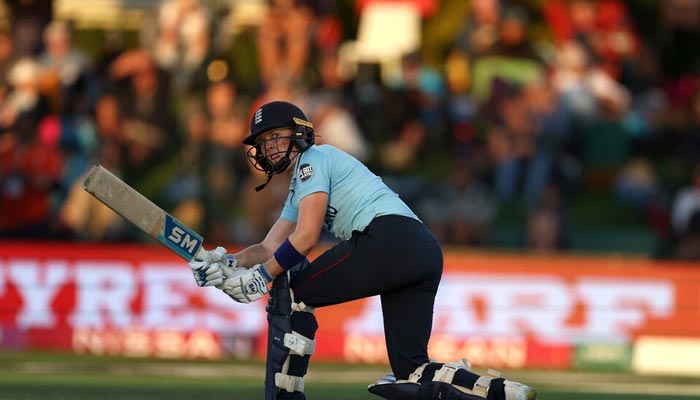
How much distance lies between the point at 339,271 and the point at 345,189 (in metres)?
0.46

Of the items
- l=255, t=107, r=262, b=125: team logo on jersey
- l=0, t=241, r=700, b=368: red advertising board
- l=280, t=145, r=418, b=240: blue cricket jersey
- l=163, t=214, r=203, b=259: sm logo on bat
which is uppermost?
l=0, t=241, r=700, b=368: red advertising board

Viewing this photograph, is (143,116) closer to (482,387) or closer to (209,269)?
(209,269)

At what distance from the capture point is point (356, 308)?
14.9 meters

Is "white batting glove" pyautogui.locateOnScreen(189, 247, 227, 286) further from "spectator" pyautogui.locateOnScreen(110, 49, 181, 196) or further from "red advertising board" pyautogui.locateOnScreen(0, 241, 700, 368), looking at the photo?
"spectator" pyautogui.locateOnScreen(110, 49, 181, 196)

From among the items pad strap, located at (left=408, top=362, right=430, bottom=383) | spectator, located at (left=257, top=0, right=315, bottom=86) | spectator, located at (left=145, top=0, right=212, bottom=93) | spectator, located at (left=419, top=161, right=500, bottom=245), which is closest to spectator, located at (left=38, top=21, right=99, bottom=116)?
spectator, located at (left=145, top=0, right=212, bottom=93)

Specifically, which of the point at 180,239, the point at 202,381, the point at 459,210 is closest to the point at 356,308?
the point at 459,210

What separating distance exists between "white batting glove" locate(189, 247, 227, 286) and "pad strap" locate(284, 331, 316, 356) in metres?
0.49

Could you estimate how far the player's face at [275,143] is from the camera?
7.63 meters

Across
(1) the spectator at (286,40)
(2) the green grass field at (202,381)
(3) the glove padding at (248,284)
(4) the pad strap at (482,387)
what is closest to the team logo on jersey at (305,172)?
(3) the glove padding at (248,284)

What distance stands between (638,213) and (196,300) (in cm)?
538

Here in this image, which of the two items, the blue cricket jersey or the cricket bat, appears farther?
the blue cricket jersey

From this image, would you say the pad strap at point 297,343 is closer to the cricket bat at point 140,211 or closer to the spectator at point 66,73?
the cricket bat at point 140,211

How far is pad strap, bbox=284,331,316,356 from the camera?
7.46m

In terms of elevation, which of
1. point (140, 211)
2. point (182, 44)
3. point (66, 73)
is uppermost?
point (182, 44)
